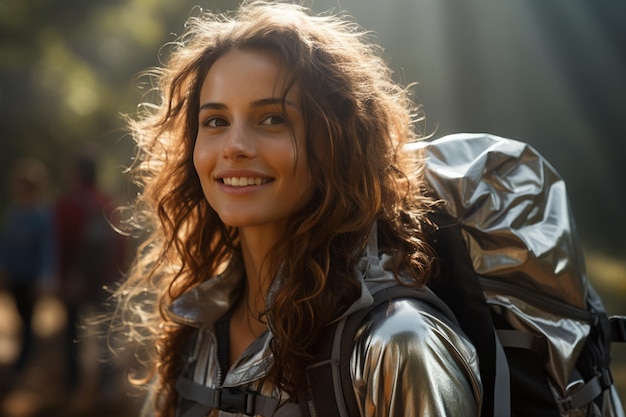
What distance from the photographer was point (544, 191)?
2.35 m

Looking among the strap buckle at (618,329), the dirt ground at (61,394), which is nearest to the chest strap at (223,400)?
the strap buckle at (618,329)

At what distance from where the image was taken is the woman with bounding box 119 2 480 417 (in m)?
1.97

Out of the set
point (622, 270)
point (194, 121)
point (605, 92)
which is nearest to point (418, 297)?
point (194, 121)

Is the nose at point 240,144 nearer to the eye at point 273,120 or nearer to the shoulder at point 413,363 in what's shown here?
the eye at point 273,120

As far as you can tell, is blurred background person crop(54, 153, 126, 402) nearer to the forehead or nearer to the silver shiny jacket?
the forehead

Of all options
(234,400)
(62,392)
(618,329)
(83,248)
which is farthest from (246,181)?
(62,392)

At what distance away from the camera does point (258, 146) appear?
2307mm

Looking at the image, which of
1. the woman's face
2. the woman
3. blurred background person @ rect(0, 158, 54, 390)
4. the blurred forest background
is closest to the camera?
the woman

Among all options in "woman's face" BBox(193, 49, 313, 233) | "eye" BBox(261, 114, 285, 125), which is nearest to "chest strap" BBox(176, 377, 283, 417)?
"woman's face" BBox(193, 49, 313, 233)

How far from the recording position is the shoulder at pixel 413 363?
187 cm

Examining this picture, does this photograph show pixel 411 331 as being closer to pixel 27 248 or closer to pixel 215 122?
pixel 215 122

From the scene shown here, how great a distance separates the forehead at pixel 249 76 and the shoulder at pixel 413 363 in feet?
2.30

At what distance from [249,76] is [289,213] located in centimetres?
40

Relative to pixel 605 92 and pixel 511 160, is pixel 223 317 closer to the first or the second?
pixel 511 160
